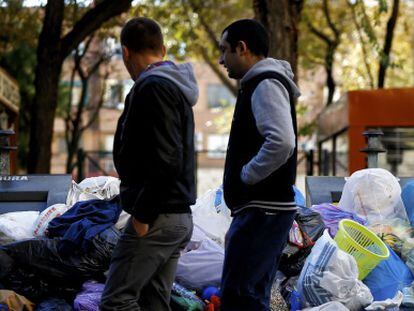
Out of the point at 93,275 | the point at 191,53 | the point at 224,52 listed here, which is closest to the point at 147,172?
the point at 224,52

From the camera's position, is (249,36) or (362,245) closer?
(249,36)

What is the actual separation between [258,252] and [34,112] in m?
8.35

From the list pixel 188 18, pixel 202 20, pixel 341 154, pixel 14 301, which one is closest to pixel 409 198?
pixel 14 301

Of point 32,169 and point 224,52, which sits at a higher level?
point 224,52

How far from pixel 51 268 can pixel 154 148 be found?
186 cm

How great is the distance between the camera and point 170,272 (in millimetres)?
3270

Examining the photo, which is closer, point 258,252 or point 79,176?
point 258,252

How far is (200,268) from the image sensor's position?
471 centimetres

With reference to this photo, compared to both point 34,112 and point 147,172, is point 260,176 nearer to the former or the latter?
point 147,172

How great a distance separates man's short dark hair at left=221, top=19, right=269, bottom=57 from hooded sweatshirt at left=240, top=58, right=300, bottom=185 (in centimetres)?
14

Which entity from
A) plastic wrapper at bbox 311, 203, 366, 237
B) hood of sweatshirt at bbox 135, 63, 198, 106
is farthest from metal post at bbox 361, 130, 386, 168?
hood of sweatshirt at bbox 135, 63, 198, 106

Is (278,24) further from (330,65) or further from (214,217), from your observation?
(330,65)

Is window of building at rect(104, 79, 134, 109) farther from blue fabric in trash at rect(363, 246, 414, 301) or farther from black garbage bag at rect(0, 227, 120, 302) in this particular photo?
blue fabric in trash at rect(363, 246, 414, 301)

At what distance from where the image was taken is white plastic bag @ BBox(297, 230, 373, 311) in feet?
14.0
